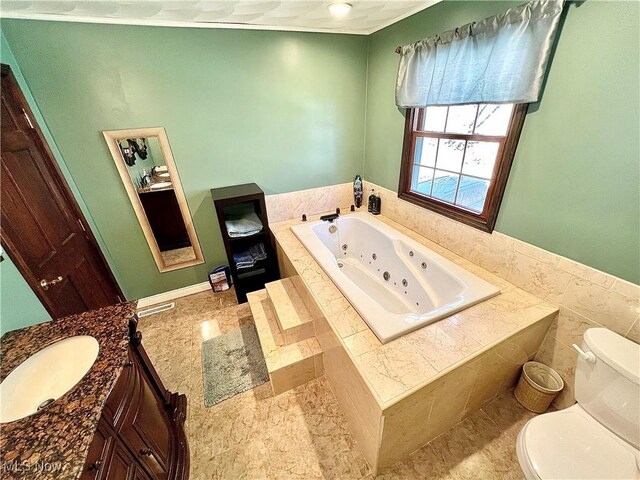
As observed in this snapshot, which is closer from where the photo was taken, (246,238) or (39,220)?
(39,220)

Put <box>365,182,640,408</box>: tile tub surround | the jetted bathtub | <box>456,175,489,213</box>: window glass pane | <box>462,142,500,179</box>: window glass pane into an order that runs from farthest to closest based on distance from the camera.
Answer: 1. <box>456,175,489,213</box>: window glass pane
2. <box>462,142,500,179</box>: window glass pane
3. the jetted bathtub
4. <box>365,182,640,408</box>: tile tub surround

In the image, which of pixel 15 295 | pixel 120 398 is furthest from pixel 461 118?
pixel 15 295

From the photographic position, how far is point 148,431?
1063 mm

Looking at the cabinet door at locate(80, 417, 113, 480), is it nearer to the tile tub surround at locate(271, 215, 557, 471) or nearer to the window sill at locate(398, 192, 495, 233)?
the tile tub surround at locate(271, 215, 557, 471)

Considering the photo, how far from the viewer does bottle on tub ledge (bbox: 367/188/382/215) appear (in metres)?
2.63

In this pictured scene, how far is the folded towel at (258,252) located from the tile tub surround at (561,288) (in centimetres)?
168

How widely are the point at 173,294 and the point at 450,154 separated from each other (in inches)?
113

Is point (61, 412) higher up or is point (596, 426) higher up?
point (61, 412)

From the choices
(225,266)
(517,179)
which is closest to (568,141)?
(517,179)

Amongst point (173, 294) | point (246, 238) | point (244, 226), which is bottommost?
point (173, 294)

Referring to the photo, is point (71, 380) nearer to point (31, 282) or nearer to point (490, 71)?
point (31, 282)

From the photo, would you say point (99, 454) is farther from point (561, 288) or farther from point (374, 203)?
point (374, 203)

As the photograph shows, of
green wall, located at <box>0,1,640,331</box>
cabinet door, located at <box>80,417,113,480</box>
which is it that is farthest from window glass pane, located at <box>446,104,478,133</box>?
cabinet door, located at <box>80,417,113,480</box>

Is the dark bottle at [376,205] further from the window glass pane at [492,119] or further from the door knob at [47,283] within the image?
the door knob at [47,283]
